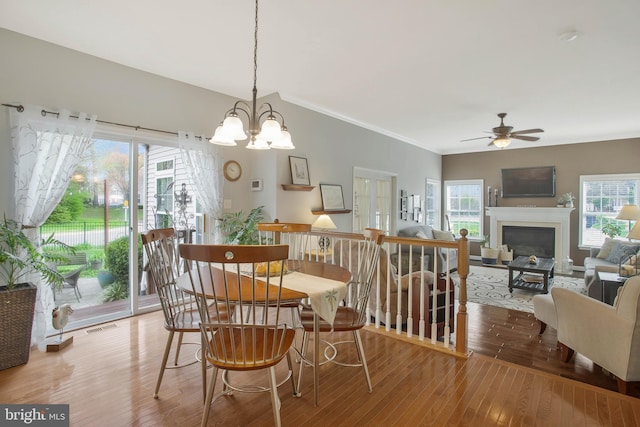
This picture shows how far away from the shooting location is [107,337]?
3.04 metres

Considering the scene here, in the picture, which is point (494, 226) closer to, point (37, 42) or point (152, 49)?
point (152, 49)

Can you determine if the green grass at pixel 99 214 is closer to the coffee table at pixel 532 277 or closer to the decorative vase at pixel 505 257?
the coffee table at pixel 532 277

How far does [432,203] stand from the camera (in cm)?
862

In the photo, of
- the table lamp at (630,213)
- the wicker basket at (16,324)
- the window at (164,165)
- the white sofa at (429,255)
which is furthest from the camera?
the white sofa at (429,255)

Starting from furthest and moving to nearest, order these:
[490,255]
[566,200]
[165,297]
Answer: [490,255], [566,200], [165,297]

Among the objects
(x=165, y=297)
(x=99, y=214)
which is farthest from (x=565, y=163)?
(x=99, y=214)

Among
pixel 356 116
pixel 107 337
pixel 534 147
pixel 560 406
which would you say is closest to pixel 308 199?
pixel 356 116

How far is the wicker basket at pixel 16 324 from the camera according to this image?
8.04 feet

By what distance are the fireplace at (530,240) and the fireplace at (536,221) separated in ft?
0.19

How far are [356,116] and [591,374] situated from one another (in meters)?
4.33

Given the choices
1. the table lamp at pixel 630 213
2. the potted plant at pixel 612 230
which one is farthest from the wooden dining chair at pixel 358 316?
the potted plant at pixel 612 230

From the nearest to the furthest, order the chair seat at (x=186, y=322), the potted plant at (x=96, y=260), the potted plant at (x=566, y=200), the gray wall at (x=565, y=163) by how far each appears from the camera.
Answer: the chair seat at (x=186, y=322)
the potted plant at (x=96, y=260)
the gray wall at (x=565, y=163)
the potted plant at (x=566, y=200)

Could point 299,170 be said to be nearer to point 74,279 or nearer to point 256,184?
point 256,184

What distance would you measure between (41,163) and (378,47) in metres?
3.21
